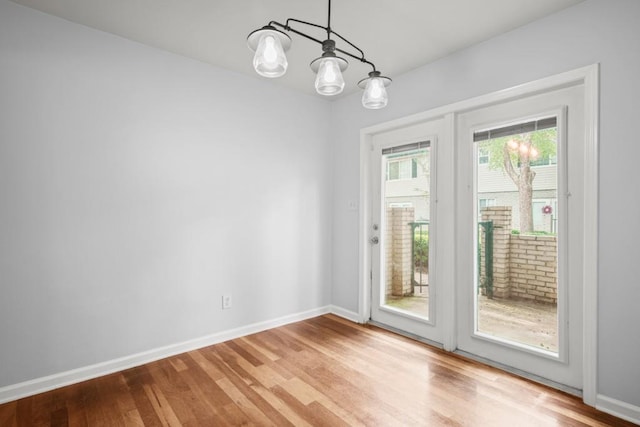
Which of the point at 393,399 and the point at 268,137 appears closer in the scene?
the point at 393,399

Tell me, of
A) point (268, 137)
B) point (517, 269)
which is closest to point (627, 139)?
point (517, 269)

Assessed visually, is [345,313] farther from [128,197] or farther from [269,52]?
[269,52]

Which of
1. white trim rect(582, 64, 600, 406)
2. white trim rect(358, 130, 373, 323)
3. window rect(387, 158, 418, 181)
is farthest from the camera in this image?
white trim rect(358, 130, 373, 323)

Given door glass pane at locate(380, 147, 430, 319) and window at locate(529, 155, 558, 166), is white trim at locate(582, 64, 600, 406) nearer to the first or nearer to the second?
window at locate(529, 155, 558, 166)

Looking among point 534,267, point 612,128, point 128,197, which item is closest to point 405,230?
point 534,267

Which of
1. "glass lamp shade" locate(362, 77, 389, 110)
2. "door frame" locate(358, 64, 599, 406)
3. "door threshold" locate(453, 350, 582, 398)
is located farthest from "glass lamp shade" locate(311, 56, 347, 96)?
"door threshold" locate(453, 350, 582, 398)

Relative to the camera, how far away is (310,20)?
237cm

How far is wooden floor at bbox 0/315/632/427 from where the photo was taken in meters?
1.94

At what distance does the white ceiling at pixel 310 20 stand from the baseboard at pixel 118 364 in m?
2.56

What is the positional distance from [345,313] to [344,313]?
0.06 feet

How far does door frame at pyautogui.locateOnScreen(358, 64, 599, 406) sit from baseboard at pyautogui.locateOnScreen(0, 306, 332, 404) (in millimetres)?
1250

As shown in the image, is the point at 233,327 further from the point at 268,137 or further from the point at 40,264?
the point at 268,137

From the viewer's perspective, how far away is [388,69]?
3.15m

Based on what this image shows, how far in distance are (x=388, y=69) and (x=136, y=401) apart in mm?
3403
